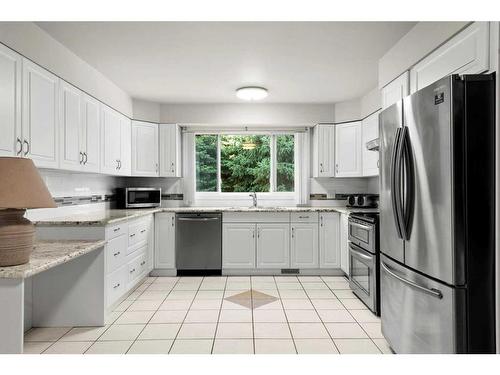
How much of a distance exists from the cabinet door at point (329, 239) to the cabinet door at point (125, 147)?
8.32ft

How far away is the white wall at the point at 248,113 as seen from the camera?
4.71 m

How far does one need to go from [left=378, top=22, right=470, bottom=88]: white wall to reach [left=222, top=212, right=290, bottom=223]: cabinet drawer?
1.99 metres

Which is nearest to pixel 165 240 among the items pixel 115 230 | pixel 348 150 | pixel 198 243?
pixel 198 243

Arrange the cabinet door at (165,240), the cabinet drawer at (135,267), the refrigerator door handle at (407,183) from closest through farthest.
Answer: the refrigerator door handle at (407,183), the cabinet drawer at (135,267), the cabinet door at (165,240)

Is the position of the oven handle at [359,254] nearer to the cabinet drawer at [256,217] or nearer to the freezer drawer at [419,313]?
the freezer drawer at [419,313]

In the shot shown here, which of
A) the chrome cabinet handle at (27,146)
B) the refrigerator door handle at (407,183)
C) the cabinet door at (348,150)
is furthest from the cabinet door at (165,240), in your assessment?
the refrigerator door handle at (407,183)

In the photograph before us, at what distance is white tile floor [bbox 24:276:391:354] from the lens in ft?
7.57

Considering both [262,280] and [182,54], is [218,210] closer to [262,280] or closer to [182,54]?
[262,280]

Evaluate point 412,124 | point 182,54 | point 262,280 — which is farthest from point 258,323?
point 182,54

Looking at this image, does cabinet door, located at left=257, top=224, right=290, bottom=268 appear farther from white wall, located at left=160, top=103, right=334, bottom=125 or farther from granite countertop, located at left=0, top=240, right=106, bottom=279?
granite countertop, located at left=0, top=240, right=106, bottom=279

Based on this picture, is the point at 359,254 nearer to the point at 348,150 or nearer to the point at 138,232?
the point at 348,150

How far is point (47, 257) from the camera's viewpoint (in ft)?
5.88

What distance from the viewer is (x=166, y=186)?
193 inches
